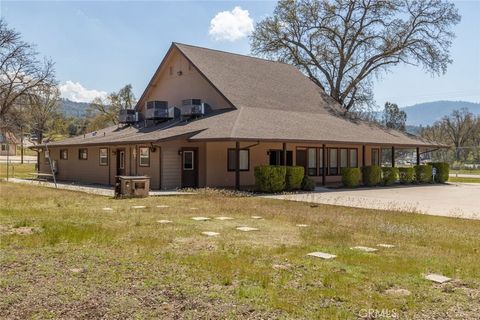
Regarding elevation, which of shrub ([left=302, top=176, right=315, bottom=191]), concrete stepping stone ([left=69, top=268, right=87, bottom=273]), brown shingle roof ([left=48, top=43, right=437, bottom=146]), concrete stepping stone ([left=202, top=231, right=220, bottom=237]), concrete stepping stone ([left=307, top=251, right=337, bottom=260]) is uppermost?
brown shingle roof ([left=48, top=43, right=437, bottom=146])

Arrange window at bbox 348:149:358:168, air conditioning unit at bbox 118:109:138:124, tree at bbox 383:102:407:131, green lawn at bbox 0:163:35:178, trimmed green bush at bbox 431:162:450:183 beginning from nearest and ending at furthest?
window at bbox 348:149:358:168, trimmed green bush at bbox 431:162:450:183, air conditioning unit at bbox 118:109:138:124, green lawn at bbox 0:163:35:178, tree at bbox 383:102:407:131

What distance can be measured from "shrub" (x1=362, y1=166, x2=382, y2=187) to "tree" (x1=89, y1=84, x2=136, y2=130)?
37.4m

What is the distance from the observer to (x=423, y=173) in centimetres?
2702

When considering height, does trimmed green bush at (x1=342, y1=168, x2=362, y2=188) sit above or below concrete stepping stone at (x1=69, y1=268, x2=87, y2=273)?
above

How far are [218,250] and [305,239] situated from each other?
1922 millimetres

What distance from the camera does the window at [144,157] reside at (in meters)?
21.4

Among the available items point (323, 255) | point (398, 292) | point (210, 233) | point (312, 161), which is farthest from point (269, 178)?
point (398, 292)

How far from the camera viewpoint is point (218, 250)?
7.27 metres

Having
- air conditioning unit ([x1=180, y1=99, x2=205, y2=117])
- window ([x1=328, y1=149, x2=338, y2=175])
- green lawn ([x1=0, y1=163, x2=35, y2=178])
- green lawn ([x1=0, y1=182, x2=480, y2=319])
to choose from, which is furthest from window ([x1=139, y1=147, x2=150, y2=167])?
green lawn ([x1=0, y1=163, x2=35, y2=178])

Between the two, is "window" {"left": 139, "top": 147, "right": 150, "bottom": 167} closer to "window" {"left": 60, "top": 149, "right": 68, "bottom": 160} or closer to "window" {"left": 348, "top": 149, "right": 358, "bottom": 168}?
"window" {"left": 60, "top": 149, "right": 68, "bottom": 160}

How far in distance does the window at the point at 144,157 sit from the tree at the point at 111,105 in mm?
34546

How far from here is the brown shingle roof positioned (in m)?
20.3

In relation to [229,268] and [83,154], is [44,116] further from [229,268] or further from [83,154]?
[229,268]

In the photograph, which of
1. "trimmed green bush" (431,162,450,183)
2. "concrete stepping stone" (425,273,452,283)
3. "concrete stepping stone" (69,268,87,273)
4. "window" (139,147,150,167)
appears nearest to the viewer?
"concrete stepping stone" (425,273,452,283)
